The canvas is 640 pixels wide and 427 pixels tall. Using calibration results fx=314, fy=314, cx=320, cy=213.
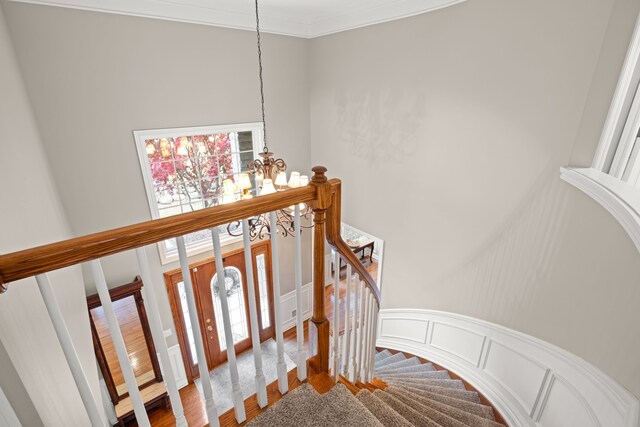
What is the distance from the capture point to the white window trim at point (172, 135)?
11.4ft

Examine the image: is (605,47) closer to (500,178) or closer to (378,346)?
(500,178)

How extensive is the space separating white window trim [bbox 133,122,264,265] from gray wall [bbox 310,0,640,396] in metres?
1.12

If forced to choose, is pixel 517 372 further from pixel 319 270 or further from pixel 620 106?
pixel 319 270

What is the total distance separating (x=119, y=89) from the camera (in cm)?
319

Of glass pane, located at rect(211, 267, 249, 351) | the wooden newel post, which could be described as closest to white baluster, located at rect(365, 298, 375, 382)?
the wooden newel post

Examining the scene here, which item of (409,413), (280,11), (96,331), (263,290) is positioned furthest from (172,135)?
(409,413)

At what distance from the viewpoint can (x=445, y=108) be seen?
315 centimetres

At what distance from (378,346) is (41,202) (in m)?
4.19

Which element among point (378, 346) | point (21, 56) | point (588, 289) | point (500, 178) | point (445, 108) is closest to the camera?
point (588, 289)

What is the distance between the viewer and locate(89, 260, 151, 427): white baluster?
2.82 feet

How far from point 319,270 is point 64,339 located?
919 mm

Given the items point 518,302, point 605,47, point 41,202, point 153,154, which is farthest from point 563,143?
point 153,154

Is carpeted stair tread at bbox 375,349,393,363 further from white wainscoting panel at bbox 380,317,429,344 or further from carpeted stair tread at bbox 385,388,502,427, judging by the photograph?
carpeted stair tread at bbox 385,388,502,427

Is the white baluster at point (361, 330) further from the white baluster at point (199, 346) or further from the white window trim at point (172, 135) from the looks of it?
the white window trim at point (172, 135)
